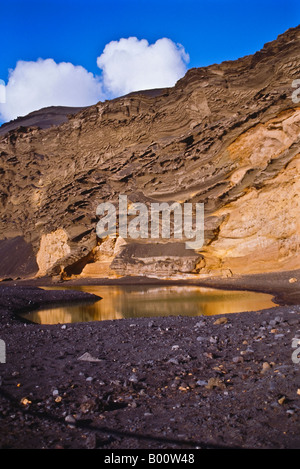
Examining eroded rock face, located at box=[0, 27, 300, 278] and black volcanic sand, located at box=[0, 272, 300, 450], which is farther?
eroded rock face, located at box=[0, 27, 300, 278]

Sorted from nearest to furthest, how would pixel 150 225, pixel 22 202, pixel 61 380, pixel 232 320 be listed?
pixel 61 380, pixel 232 320, pixel 150 225, pixel 22 202

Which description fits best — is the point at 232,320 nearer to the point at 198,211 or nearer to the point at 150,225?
the point at 198,211

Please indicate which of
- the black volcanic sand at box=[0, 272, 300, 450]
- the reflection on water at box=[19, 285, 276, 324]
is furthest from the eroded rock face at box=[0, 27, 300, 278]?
the black volcanic sand at box=[0, 272, 300, 450]

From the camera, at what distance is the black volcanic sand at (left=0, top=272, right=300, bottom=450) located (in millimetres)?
3162

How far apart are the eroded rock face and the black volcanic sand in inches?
718

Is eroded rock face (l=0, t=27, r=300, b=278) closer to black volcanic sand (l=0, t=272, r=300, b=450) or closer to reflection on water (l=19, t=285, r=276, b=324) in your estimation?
reflection on water (l=19, t=285, r=276, b=324)

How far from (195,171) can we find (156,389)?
26.7 meters

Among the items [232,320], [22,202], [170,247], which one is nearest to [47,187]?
[22,202]

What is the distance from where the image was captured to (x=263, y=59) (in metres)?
26.8

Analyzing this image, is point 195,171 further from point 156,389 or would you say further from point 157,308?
point 156,389

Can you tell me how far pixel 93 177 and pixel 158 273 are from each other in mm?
14695

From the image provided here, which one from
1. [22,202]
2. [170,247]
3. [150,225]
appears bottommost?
[170,247]

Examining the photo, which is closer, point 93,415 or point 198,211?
point 93,415
